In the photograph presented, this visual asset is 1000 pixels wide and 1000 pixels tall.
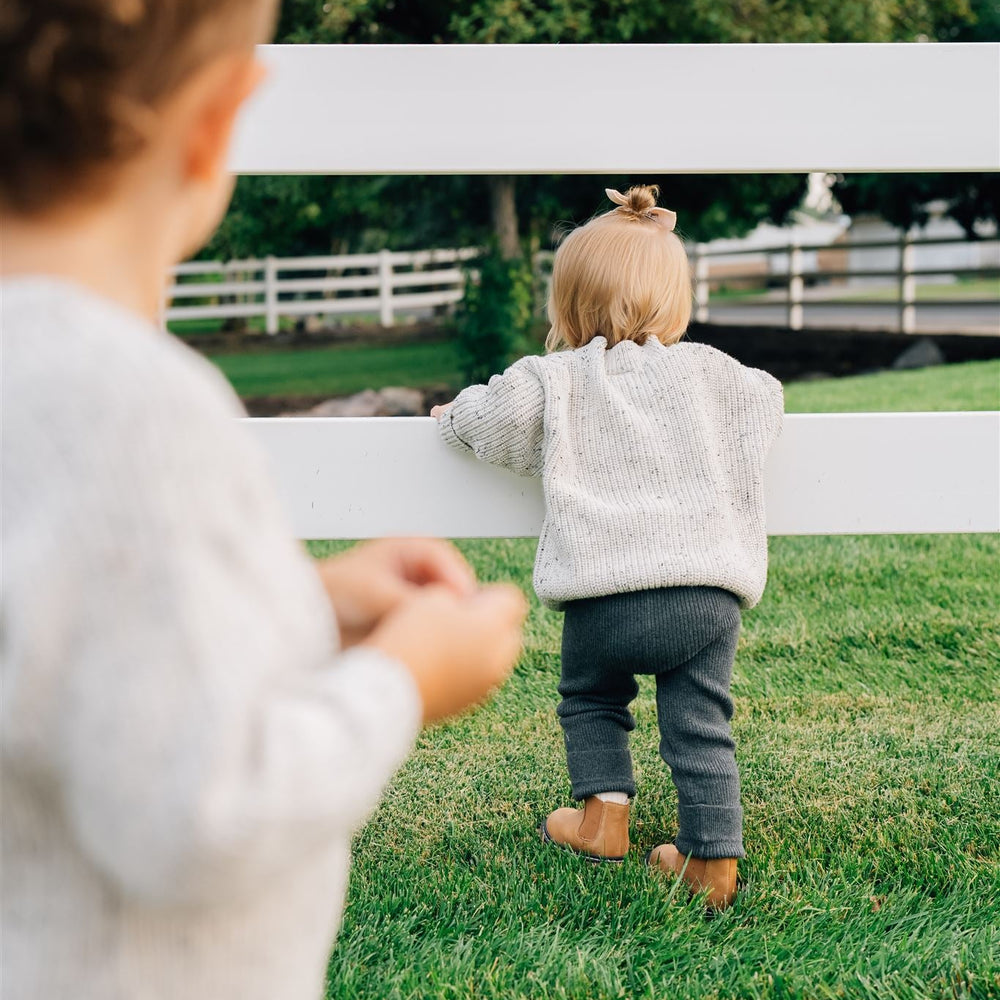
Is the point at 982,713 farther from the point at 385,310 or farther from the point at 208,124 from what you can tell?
the point at 385,310

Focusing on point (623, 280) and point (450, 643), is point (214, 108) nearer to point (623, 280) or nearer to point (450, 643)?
point (450, 643)

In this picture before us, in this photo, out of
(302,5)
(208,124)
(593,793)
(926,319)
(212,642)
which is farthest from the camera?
(926,319)

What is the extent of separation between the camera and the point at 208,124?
844mm

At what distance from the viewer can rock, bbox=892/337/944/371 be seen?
41.8 ft

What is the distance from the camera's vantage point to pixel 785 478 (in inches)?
83.4

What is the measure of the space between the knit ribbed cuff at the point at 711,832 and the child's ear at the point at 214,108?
162 cm

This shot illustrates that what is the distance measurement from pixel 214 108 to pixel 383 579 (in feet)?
1.29

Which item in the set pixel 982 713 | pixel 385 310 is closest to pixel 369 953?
pixel 982 713

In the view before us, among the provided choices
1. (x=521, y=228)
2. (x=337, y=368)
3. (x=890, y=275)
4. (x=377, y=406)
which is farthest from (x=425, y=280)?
(x=377, y=406)

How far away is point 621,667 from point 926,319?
19.1 metres

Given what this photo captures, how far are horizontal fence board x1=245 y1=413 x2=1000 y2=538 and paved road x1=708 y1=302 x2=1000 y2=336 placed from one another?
14.4m

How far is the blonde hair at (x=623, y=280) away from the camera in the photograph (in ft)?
7.58

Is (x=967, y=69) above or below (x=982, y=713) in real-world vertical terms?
above

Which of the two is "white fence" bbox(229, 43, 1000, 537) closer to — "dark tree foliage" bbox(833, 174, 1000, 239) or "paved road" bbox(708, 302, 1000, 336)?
"dark tree foliage" bbox(833, 174, 1000, 239)
